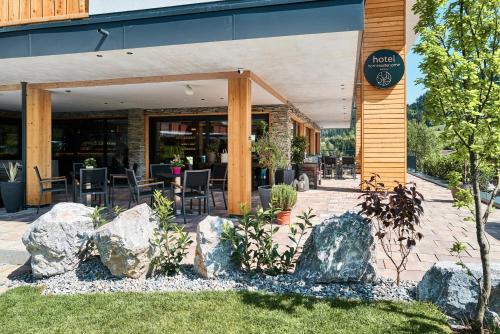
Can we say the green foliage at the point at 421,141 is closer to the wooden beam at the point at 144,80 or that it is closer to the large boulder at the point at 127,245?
the wooden beam at the point at 144,80

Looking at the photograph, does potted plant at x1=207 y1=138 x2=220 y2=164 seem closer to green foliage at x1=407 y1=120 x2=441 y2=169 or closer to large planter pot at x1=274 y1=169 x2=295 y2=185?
large planter pot at x1=274 y1=169 x2=295 y2=185

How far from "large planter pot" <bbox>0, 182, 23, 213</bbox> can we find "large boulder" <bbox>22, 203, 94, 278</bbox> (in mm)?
4358

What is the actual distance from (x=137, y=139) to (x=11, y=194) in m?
5.55

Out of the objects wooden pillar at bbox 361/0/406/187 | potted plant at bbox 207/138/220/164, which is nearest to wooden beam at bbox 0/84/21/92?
potted plant at bbox 207/138/220/164

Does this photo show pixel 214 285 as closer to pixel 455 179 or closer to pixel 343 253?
pixel 343 253

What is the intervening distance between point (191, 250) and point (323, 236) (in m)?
1.85

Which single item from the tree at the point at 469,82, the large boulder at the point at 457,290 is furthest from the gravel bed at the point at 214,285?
the tree at the point at 469,82

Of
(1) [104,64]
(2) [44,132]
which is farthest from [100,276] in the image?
(2) [44,132]

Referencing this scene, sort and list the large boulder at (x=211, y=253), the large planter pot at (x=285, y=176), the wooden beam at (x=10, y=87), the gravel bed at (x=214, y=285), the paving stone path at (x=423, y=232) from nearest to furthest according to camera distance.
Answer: the gravel bed at (x=214, y=285)
the large boulder at (x=211, y=253)
the paving stone path at (x=423, y=232)
the wooden beam at (x=10, y=87)
the large planter pot at (x=285, y=176)

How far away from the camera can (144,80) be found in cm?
710

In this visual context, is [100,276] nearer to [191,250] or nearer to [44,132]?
[191,250]

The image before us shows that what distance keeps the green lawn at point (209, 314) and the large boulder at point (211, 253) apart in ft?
1.05

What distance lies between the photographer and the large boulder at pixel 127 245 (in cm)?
328

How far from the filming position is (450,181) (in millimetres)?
2645
